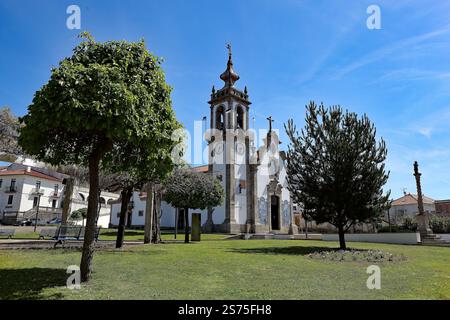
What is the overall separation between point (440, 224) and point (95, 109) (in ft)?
129

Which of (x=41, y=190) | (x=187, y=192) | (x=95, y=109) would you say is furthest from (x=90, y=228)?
(x=41, y=190)

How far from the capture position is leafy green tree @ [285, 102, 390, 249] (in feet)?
47.9

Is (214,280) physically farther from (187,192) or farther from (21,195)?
(21,195)

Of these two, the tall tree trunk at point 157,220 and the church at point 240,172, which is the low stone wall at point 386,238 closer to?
the church at point 240,172

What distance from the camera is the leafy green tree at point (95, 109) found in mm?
5961

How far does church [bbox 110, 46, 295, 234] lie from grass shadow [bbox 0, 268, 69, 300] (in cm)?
2498

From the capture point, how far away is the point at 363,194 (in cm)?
1448

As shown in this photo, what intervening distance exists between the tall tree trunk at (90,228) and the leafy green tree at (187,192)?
12.2m

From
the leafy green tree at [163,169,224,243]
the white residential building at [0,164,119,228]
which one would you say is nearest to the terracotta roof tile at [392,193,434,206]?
the leafy green tree at [163,169,224,243]

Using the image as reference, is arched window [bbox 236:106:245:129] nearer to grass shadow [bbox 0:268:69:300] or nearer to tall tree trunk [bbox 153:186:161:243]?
tall tree trunk [bbox 153:186:161:243]

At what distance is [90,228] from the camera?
6.84 meters

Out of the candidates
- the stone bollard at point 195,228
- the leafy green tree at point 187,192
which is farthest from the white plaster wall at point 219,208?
the leafy green tree at point 187,192
